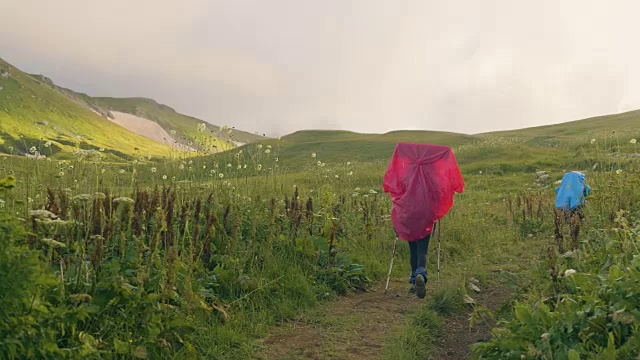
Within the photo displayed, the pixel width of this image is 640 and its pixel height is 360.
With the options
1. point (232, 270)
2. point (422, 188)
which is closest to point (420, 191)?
point (422, 188)

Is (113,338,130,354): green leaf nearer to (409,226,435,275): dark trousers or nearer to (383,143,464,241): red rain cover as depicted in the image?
(409,226,435,275): dark trousers

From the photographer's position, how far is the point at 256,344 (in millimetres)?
5270

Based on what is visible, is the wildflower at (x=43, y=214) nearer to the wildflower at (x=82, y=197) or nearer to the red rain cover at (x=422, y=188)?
the wildflower at (x=82, y=197)

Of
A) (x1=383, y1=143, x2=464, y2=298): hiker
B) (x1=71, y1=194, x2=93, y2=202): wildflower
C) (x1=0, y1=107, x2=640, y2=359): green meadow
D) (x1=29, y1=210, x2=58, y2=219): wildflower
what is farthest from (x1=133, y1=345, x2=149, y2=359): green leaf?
(x1=383, y1=143, x2=464, y2=298): hiker

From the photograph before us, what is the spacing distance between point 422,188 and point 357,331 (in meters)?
2.90

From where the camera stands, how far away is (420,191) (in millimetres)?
8055

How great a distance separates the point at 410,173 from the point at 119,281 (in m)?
5.17

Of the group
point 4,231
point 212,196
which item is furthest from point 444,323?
point 4,231

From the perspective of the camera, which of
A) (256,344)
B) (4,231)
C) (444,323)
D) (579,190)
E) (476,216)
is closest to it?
(4,231)

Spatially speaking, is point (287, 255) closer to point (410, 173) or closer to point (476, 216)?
point (410, 173)

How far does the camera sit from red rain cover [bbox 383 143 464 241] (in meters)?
7.95

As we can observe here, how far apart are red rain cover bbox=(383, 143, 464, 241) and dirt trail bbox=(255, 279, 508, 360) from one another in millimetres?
1156

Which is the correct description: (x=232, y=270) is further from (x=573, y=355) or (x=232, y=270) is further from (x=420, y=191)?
(x=573, y=355)

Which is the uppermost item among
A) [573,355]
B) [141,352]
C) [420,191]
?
[420,191]
